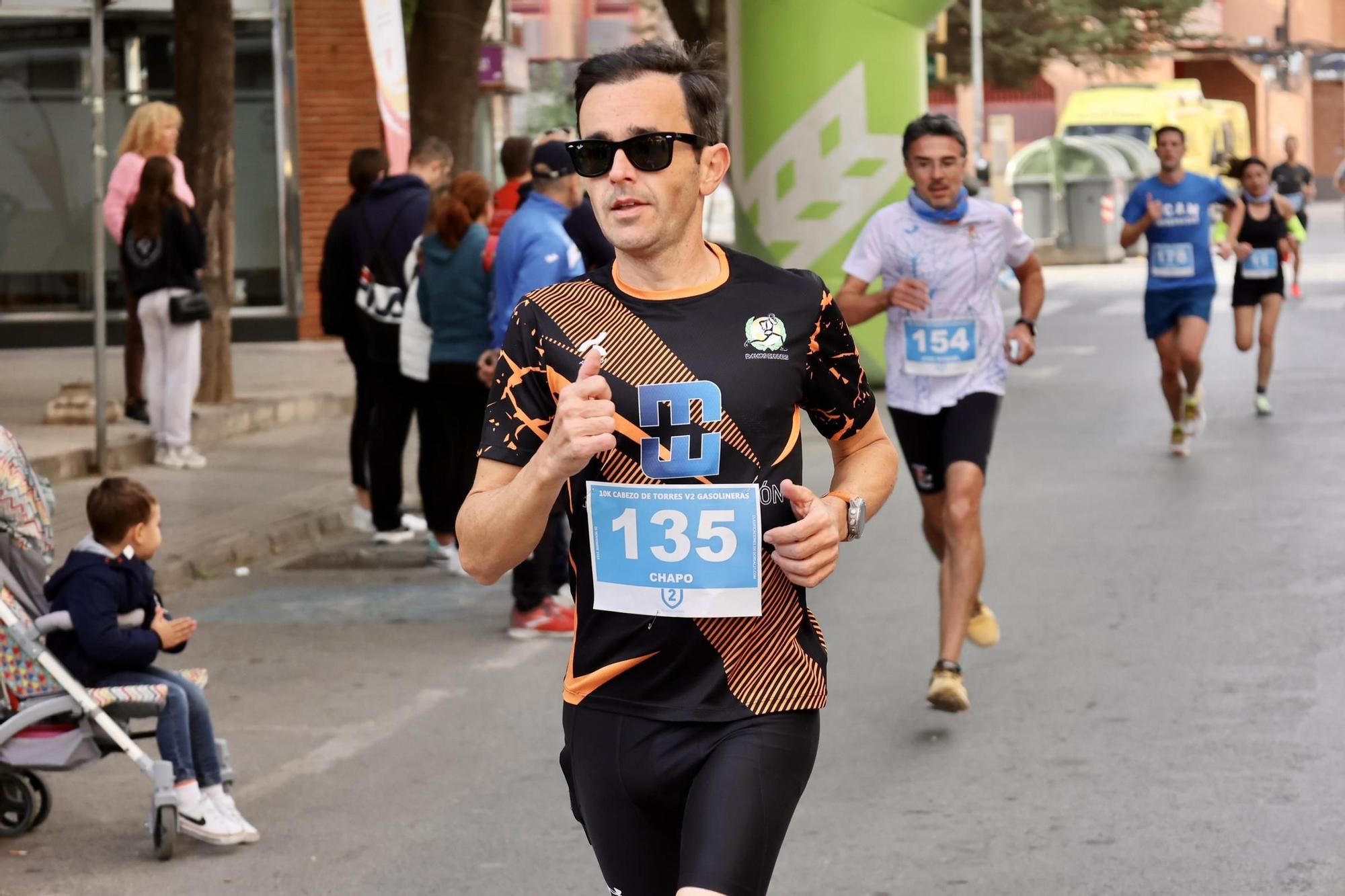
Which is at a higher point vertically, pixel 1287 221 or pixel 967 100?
pixel 967 100

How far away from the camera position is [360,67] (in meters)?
23.2

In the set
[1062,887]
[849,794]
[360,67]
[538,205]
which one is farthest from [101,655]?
[360,67]

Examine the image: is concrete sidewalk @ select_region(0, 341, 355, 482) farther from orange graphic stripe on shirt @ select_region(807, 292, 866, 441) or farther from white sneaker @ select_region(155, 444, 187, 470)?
orange graphic stripe on shirt @ select_region(807, 292, 866, 441)

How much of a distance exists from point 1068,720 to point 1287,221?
410 inches

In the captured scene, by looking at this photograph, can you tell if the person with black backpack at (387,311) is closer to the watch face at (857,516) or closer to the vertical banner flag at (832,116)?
the vertical banner flag at (832,116)

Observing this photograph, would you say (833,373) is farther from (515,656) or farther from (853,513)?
(515,656)

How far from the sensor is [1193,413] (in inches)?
551

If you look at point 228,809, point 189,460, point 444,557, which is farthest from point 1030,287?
point 189,460

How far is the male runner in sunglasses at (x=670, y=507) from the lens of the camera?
3412mm

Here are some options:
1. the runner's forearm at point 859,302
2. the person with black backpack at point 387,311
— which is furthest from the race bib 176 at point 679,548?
the person with black backpack at point 387,311

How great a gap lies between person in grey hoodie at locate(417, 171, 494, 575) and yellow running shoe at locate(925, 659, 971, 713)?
133 inches

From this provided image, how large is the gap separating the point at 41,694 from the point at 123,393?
37.6ft

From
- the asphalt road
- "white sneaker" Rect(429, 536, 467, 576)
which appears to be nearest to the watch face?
the asphalt road

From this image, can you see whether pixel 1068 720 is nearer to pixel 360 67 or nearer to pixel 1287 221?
pixel 1287 221
